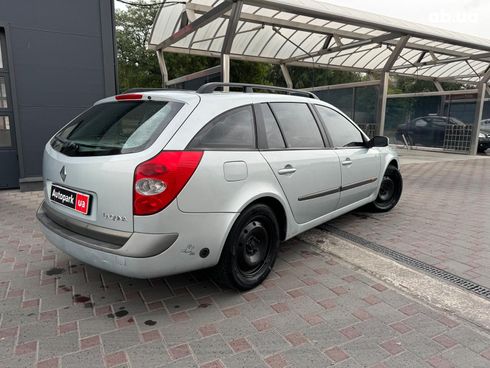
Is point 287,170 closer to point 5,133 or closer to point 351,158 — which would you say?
point 351,158

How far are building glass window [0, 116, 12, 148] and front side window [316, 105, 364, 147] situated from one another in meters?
5.17

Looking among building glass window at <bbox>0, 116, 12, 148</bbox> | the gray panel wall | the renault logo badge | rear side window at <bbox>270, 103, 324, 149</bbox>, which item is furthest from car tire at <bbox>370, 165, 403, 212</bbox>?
building glass window at <bbox>0, 116, 12, 148</bbox>

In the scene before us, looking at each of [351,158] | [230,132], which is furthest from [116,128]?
[351,158]

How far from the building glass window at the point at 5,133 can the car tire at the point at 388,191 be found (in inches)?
235

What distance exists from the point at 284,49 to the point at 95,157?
460 inches

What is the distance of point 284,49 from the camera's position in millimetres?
12930

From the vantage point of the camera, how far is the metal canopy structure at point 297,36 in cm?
739

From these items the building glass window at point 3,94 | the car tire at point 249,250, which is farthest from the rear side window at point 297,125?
the building glass window at point 3,94

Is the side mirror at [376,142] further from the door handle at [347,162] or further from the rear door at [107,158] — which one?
the rear door at [107,158]

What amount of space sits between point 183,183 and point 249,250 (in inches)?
37.0

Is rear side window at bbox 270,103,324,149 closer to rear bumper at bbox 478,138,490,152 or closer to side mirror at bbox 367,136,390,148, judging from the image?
side mirror at bbox 367,136,390,148

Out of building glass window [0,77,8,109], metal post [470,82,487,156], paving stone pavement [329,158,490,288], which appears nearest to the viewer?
paving stone pavement [329,158,490,288]

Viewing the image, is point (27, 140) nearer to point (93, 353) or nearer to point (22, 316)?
point (22, 316)

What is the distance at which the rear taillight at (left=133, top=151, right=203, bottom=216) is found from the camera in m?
2.26
